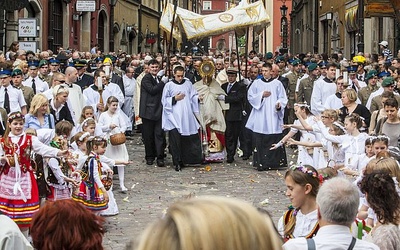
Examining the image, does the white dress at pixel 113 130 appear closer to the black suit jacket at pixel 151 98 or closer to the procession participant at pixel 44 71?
the black suit jacket at pixel 151 98

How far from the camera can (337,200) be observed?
4477 millimetres

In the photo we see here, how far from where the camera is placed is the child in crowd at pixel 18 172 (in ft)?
29.4

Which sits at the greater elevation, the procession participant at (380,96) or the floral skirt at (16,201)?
the procession participant at (380,96)

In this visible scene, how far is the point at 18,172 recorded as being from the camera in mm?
9016

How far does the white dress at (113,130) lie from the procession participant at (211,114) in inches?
114

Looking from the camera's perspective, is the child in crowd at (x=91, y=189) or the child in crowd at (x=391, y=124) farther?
the child in crowd at (x=391, y=124)

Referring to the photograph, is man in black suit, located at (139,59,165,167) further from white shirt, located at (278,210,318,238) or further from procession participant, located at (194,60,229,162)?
white shirt, located at (278,210,318,238)

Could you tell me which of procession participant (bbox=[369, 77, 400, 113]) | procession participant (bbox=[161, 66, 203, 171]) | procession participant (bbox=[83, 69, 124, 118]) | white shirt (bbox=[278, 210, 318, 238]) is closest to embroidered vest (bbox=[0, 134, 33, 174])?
white shirt (bbox=[278, 210, 318, 238])

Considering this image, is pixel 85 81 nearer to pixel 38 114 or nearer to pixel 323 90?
pixel 323 90

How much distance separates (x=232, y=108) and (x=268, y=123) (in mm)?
1288

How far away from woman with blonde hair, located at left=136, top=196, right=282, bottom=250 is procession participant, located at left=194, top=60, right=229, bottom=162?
1371cm

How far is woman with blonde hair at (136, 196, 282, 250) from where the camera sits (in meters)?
2.30

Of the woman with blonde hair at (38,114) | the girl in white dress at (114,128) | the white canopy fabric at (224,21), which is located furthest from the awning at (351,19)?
the woman with blonde hair at (38,114)

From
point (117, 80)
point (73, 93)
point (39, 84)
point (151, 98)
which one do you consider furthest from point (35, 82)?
point (117, 80)
